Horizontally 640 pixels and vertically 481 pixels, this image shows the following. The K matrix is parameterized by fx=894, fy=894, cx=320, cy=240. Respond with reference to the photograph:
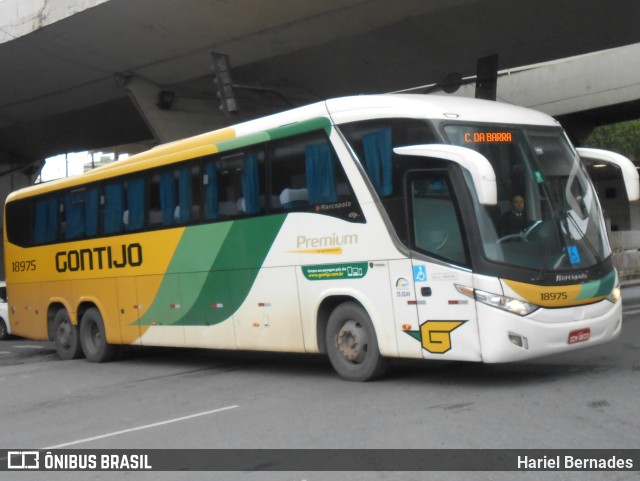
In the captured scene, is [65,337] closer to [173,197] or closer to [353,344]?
[173,197]

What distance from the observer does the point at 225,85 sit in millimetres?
17859

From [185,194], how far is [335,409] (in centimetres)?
569

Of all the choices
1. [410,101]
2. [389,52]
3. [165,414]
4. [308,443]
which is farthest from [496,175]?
[389,52]

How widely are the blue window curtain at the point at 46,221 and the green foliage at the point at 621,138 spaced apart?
36.7 m

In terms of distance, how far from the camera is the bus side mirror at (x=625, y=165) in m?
10.4

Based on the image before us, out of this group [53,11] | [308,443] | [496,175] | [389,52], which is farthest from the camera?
[389,52]

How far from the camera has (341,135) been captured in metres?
11.3

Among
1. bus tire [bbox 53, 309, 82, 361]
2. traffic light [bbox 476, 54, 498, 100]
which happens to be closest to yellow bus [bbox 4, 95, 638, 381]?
bus tire [bbox 53, 309, 82, 361]

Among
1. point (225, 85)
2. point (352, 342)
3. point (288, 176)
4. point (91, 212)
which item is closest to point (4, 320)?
point (91, 212)

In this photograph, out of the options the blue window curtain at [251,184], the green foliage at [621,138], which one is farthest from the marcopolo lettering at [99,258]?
the green foliage at [621,138]

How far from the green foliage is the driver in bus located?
40709 mm

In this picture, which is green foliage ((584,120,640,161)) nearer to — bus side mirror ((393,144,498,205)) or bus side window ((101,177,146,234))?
bus side window ((101,177,146,234))

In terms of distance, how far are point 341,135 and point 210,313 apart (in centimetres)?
399

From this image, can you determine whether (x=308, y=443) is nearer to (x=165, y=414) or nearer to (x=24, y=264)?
(x=165, y=414)
